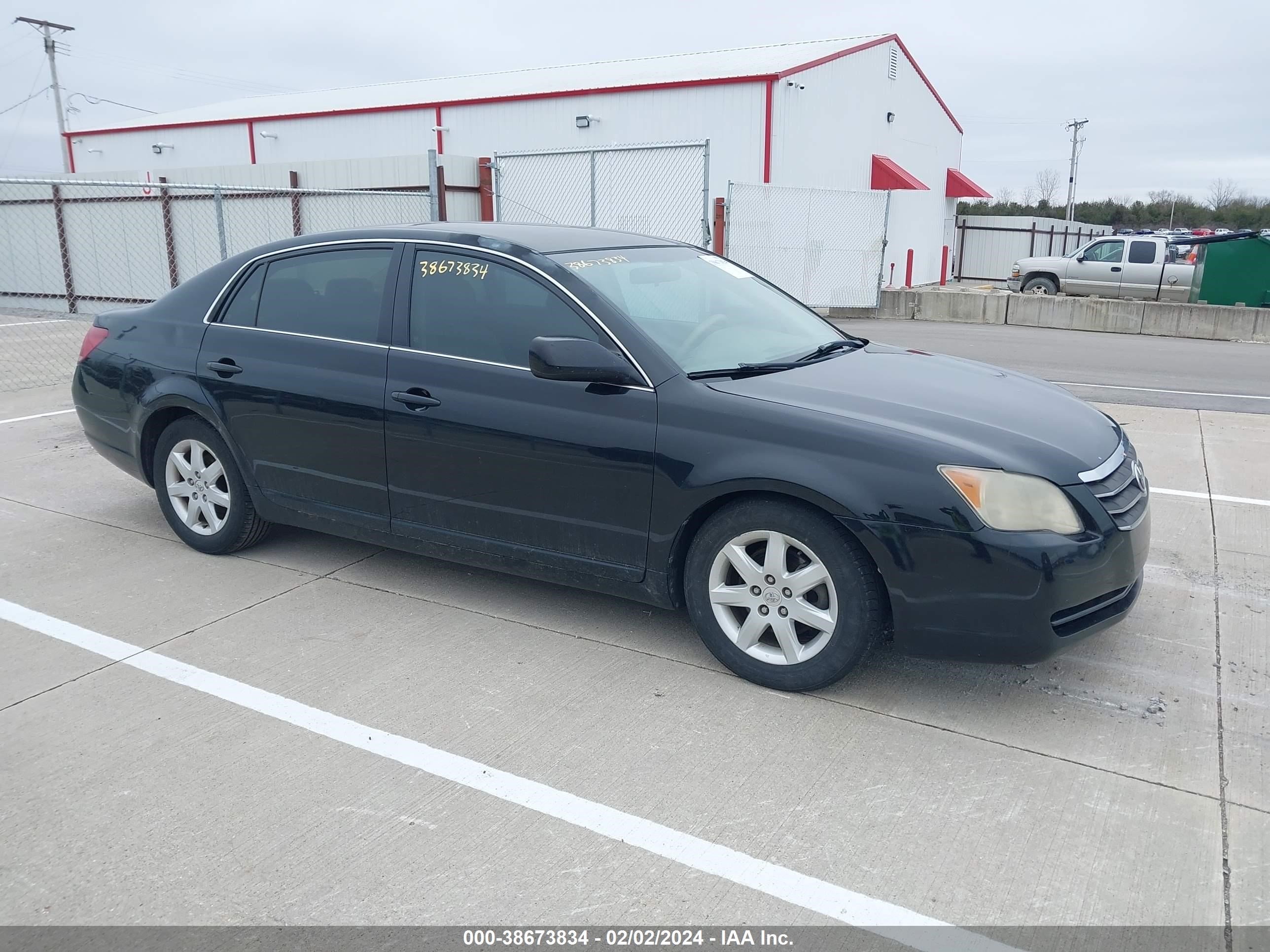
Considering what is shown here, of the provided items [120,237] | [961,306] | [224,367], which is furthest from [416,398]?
[961,306]

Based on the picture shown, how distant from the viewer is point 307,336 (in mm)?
4875

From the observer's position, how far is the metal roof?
74.7 ft

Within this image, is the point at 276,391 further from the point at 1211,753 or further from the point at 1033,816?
the point at 1211,753

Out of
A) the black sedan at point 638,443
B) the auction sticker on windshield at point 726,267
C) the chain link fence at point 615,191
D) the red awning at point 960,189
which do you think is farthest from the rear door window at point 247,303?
the red awning at point 960,189

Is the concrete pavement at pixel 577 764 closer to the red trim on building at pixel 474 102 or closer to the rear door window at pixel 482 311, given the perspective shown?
the rear door window at pixel 482 311

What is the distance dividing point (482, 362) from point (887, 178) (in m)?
24.3

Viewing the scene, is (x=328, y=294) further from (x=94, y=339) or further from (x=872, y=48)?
(x=872, y=48)

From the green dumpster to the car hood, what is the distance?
57.0 feet

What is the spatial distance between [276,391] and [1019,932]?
3.78 meters

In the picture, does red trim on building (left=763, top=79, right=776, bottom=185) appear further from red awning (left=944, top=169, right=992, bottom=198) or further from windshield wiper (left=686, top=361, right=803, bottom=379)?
windshield wiper (left=686, top=361, right=803, bottom=379)

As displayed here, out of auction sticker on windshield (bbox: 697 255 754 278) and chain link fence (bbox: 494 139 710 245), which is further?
chain link fence (bbox: 494 139 710 245)

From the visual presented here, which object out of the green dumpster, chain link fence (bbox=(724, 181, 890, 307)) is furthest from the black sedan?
the green dumpster

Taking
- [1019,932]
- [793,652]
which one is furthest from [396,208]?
[1019,932]

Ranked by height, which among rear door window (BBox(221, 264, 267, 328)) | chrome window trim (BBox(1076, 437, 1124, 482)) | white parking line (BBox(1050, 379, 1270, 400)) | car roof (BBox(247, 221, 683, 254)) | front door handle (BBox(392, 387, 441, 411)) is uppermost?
car roof (BBox(247, 221, 683, 254))
